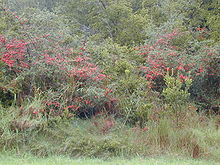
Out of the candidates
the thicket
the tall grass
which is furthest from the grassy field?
the thicket

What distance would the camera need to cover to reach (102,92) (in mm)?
8969

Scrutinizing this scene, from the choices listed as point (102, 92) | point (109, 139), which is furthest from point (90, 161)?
point (102, 92)

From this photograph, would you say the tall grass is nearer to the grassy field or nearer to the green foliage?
the green foliage

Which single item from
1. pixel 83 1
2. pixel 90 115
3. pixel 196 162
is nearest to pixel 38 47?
pixel 90 115

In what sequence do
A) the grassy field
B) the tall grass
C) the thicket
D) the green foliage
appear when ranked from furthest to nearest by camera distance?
the green foliage → the thicket → the tall grass → the grassy field

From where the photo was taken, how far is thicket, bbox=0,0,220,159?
23.7 ft

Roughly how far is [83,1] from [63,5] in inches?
122

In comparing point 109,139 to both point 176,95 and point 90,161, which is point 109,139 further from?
point 176,95

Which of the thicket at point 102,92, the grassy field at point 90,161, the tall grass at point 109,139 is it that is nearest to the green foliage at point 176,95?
the thicket at point 102,92

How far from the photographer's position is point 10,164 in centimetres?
566

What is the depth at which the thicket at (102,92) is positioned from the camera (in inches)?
285

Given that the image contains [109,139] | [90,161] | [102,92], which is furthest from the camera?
[102,92]

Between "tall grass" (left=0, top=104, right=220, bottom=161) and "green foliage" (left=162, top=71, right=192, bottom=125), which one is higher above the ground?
"green foliage" (left=162, top=71, right=192, bottom=125)

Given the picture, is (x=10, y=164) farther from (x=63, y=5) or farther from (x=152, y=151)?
(x=63, y=5)
